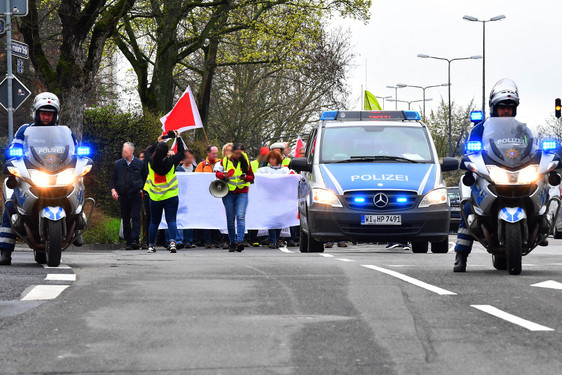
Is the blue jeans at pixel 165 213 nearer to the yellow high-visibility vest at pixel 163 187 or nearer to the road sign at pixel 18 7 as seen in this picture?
the yellow high-visibility vest at pixel 163 187

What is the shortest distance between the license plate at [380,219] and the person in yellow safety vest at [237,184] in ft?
18.5

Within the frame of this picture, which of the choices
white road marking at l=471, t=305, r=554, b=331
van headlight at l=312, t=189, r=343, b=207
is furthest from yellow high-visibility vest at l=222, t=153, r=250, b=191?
white road marking at l=471, t=305, r=554, b=331

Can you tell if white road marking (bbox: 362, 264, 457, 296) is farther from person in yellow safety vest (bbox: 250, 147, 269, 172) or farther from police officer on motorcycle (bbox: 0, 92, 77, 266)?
person in yellow safety vest (bbox: 250, 147, 269, 172)

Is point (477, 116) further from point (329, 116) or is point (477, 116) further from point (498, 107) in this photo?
point (329, 116)

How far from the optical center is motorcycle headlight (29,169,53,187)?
42.4 ft

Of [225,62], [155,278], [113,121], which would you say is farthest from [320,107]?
[155,278]

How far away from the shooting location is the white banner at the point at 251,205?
22875 mm

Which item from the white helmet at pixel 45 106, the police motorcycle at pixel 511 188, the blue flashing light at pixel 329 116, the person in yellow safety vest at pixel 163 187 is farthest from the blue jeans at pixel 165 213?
the police motorcycle at pixel 511 188

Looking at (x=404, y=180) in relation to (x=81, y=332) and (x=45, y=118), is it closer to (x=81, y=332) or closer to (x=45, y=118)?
(x=45, y=118)

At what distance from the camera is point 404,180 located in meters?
14.0

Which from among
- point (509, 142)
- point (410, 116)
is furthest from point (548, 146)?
point (410, 116)

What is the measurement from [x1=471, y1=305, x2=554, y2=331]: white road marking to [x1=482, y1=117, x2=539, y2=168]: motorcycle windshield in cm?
363

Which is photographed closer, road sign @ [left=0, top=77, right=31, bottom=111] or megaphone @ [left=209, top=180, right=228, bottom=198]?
megaphone @ [left=209, top=180, right=228, bottom=198]

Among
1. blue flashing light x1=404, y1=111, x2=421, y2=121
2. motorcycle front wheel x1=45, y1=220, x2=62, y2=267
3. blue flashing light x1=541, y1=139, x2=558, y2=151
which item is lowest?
motorcycle front wheel x1=45, y1=220, x2=62, y2=267
